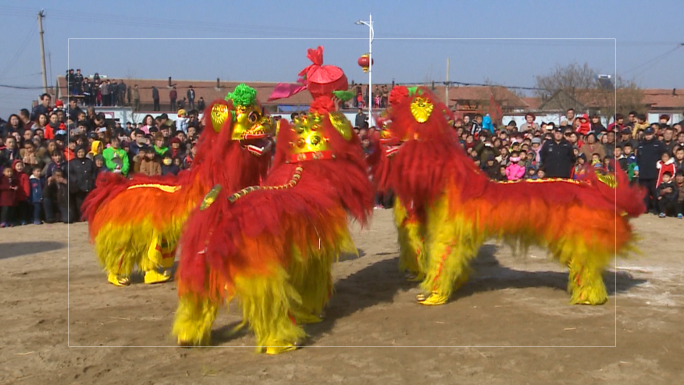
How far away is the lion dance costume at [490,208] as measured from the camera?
5895mm

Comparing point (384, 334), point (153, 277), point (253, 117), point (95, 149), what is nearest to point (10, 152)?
point (95, 149)

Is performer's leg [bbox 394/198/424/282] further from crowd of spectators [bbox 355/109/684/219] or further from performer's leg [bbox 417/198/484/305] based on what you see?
crowd of spectators [bbox 355/109/684/219]

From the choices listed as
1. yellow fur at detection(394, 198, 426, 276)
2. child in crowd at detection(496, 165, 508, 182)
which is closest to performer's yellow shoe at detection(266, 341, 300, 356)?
yellow fur at detection(394, 198, 426, 276)

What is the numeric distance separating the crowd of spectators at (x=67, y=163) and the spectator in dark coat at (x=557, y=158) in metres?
5.76

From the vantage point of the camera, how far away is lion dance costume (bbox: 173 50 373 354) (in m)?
4.54

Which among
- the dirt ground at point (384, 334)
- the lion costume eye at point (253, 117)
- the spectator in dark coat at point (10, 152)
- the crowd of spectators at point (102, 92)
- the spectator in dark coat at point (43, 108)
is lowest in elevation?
the dirt ground at point (384, 334)

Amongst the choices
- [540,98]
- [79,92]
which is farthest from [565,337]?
[540,98]

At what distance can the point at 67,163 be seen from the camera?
1195 centimetres

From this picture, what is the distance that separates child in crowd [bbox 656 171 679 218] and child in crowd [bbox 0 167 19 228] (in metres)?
11.4

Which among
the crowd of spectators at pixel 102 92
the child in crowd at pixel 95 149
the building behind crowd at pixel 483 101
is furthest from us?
the building behind crowd at pixel 483 101

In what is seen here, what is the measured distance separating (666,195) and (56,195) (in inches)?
427

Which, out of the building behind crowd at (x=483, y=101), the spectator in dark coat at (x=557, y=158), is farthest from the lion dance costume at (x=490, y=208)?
the building behind crowd at (x=483, y=101)

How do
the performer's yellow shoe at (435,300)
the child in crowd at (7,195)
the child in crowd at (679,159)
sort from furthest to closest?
the child in crowd at (679,159)
the child in crowd at (7,195)
the performer's yellow shoe at (435,300)

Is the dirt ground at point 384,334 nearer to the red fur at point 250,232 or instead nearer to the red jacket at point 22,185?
the red fur at point 250,232
